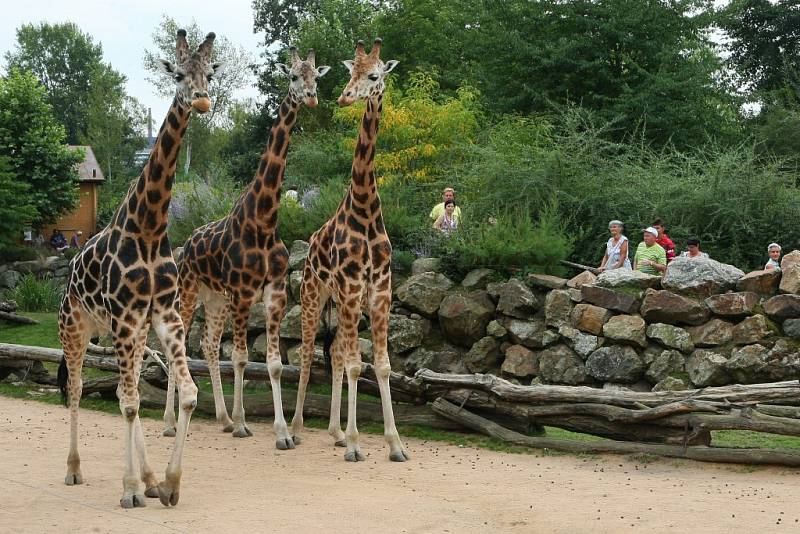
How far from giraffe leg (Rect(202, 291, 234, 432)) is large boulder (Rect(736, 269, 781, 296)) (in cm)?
585

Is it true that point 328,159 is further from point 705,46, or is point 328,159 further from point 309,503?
point 309,503

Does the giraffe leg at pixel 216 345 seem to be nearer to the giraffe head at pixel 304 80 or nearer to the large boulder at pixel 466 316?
the giraffe head at pixel 304 80

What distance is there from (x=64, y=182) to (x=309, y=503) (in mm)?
27452

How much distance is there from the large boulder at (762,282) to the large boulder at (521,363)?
253cm

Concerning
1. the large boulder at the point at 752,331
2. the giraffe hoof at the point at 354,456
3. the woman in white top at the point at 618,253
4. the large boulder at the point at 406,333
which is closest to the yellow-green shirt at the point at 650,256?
the woman in white top at the point at 618,253

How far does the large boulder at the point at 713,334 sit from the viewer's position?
34.9ft

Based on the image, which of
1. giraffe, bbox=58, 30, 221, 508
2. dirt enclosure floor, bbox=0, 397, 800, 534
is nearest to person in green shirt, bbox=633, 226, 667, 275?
dirt enclosure floor, bbox=0, 397, 800, 534

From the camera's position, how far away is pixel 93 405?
468 inches

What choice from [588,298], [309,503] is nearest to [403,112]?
[588,298]

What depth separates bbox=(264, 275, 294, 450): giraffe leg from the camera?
9609 millimetres

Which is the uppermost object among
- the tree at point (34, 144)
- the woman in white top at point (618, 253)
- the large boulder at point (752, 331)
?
the tree at point (34, 144)

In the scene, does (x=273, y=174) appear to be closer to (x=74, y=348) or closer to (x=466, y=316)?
(x=74, y=348)

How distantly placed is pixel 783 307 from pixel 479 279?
3.66 meters

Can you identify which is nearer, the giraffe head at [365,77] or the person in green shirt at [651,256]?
the giraffe head at [365,77]
